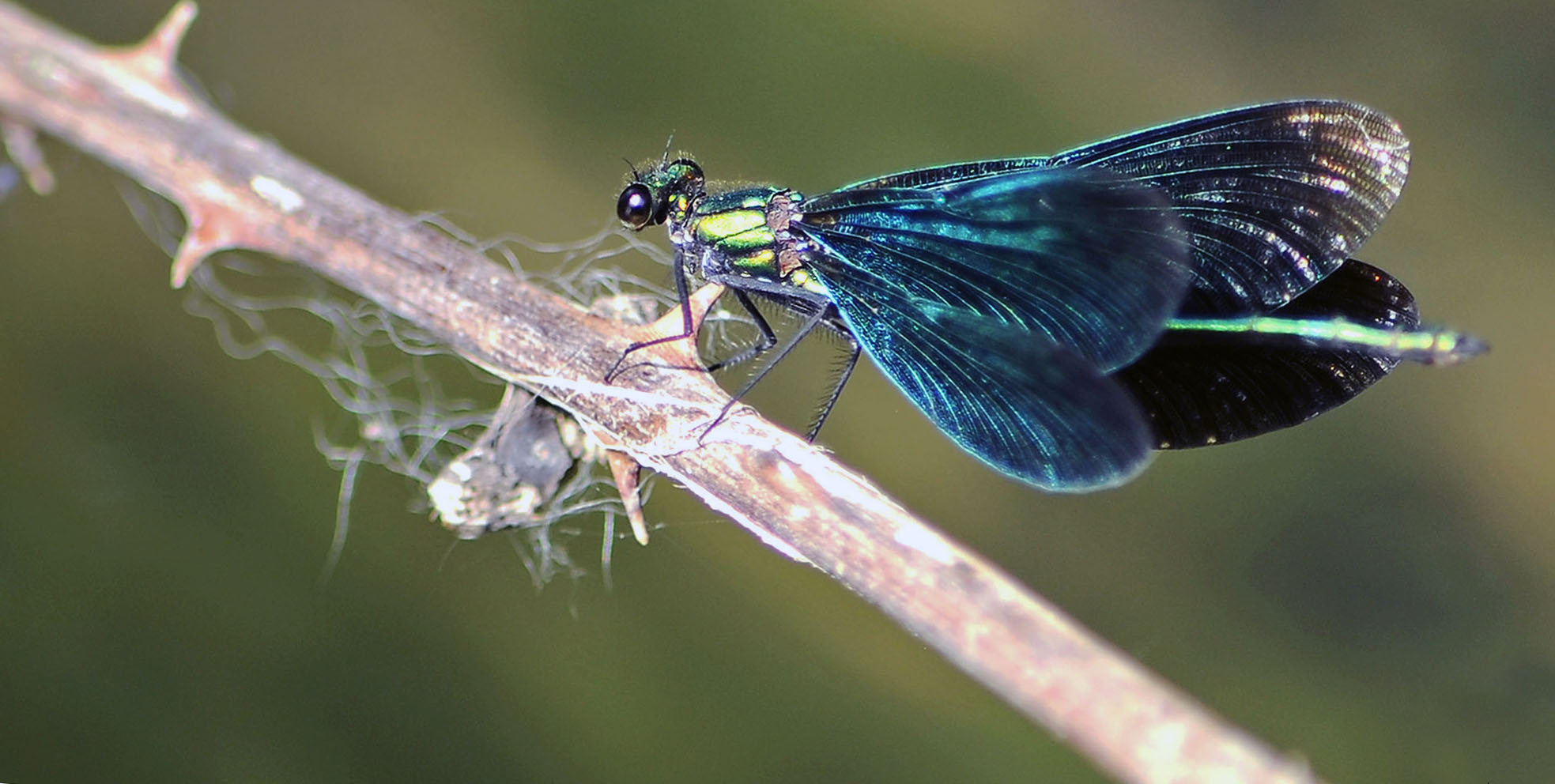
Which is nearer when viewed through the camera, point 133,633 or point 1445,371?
point 133,633

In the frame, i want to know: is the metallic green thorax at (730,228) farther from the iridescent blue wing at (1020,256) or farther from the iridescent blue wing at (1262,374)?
the iridescent blue wing at (1262,374)

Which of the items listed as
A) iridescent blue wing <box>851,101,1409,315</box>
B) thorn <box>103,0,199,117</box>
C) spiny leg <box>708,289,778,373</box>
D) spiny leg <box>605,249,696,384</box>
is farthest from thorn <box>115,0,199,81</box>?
iridescent blue wing <box>851,101,1409,315</box>

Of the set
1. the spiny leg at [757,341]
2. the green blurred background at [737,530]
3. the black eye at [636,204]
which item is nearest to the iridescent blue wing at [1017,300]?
the spiny leg at [757,341]

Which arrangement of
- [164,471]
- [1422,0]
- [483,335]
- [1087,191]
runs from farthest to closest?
1. [1422,0]
2. [164,471]
3. [483,335]
4. [1087,191]

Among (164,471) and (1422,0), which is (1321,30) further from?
(164,471)

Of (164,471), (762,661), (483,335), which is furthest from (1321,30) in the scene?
(164,471)

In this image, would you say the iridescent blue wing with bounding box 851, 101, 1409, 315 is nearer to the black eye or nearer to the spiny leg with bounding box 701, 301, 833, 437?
the spiny leg with bounding box 701, 301, 833, 437

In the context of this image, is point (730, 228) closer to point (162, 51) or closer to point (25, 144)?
point (162, 51)
